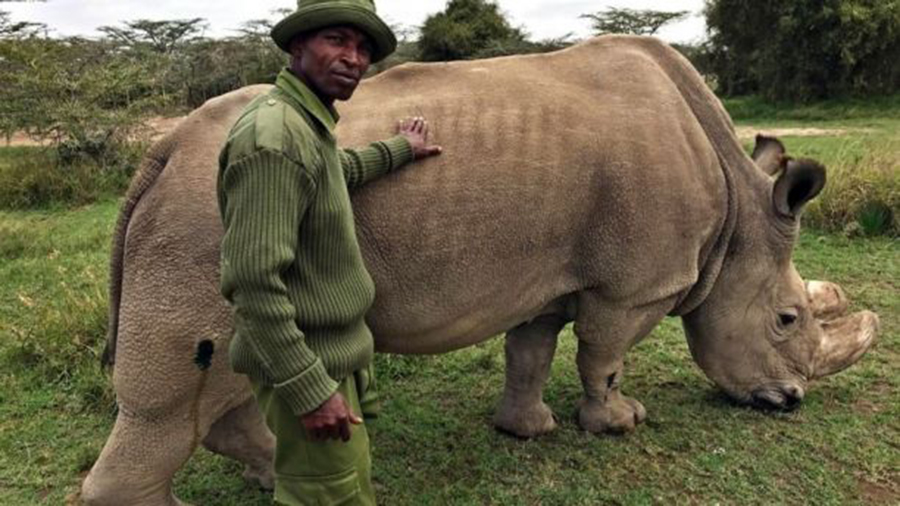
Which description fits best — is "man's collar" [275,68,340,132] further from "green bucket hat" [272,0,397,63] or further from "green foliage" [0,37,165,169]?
"green foliage" [0,37,165,169]

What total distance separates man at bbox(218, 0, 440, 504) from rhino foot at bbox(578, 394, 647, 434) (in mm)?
1882

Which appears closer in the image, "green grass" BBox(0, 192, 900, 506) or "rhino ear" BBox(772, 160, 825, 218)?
"green grass" BBox(0, 192, 900, 506)

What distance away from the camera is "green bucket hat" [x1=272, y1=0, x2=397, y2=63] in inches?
83.8

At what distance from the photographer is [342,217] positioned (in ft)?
7.29

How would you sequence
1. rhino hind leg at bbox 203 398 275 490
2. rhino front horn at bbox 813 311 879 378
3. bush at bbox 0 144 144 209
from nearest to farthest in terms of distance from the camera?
rhino hind leg at bbox 203 398 275 490 → rhino front horn at bbox 813 311 879 378 → bush at bbox 0 144 144 209

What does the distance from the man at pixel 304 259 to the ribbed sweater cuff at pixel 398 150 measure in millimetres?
496

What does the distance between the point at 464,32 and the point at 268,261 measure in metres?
23.4

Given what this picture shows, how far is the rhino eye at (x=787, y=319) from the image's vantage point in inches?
161

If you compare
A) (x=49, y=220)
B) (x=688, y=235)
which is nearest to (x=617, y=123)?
(x=688, y=235)

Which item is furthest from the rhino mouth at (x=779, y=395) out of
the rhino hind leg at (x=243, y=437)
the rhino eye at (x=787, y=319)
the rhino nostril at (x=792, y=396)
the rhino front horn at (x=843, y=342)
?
the rhino hind leg at (x=243, y=437)

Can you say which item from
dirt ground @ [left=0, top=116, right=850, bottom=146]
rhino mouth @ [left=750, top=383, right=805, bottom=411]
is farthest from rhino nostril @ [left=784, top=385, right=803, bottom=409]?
dirt ground @ [left=0, top=116, right=850, bottom=146]

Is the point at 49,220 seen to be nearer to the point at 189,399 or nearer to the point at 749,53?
the point at 189,399

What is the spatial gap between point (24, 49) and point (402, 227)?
13.0 meters

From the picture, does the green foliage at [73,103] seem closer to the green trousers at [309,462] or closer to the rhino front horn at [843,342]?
the rhino front horn at [843,342]
